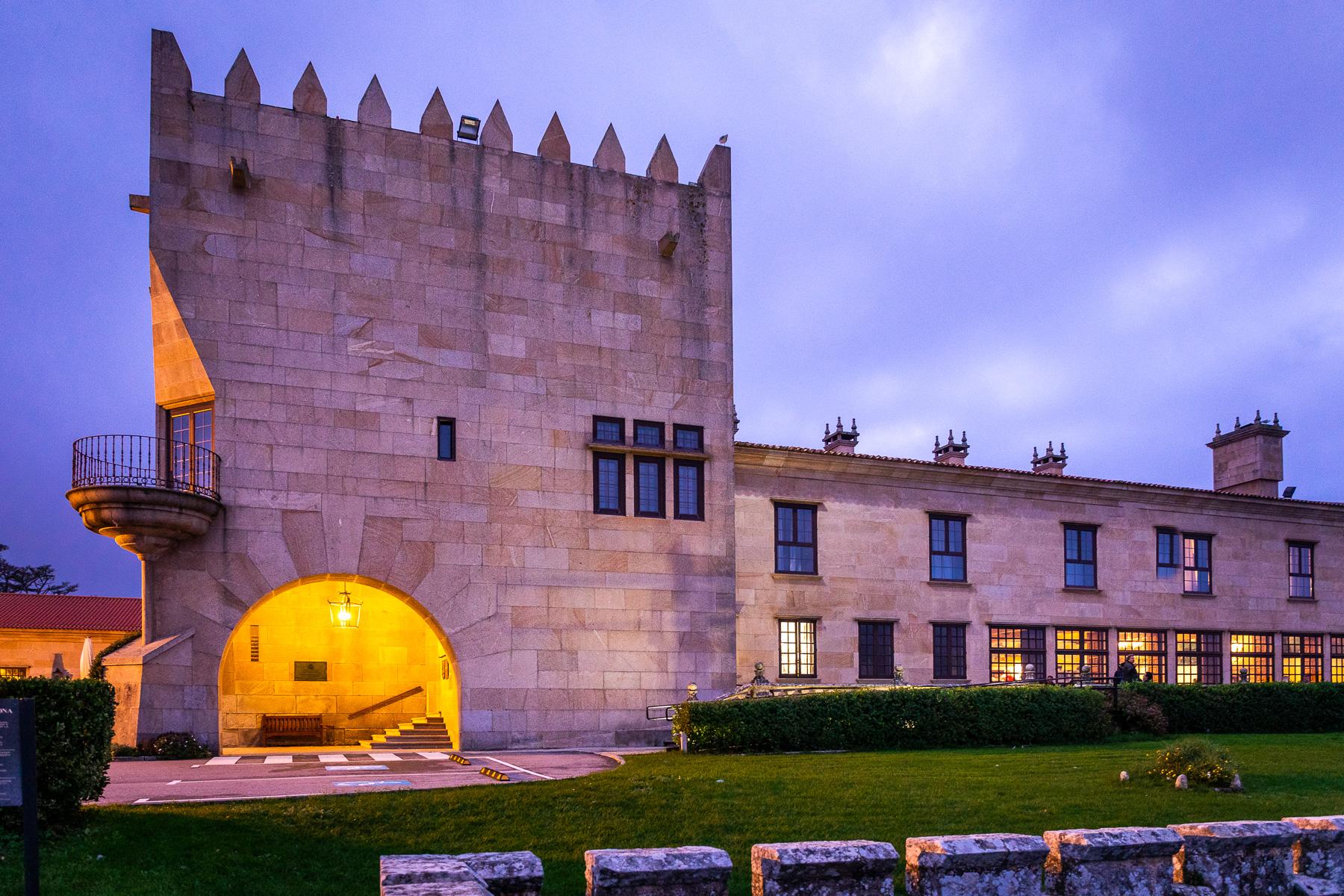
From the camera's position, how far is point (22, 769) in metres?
7.12

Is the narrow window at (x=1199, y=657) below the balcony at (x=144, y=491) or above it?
below

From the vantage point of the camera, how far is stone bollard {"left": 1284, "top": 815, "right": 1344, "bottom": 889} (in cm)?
783

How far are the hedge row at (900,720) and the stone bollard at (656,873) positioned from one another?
14041 millimetres

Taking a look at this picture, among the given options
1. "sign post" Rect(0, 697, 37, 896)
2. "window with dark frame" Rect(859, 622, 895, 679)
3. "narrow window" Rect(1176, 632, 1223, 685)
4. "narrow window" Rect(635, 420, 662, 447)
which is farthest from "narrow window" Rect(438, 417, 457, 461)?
"narrow window" Rect(1176, 632, 1223, 685)

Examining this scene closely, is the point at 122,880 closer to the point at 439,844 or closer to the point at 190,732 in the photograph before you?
the point at 439,844

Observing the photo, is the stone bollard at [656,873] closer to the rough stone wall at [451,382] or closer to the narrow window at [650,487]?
the rough stone wall at [451,382]

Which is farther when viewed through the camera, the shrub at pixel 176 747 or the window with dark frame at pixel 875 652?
the window with dark frame at pixel 875 652

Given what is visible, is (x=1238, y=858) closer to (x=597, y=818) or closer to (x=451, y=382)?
(x=597, y=818)

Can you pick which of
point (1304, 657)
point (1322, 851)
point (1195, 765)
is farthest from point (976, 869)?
point (1304, 657)

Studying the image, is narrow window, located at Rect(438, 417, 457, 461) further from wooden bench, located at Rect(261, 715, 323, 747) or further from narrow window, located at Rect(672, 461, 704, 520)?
wooden bench, located at Rect(261, 715, 323, 747)

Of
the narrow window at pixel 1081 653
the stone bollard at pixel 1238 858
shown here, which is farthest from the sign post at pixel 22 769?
the narrow window at pixel 1081 653

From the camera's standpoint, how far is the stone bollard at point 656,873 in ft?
19.5

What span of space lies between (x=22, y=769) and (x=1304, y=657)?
1450 inches

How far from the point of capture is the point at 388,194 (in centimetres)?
2298
